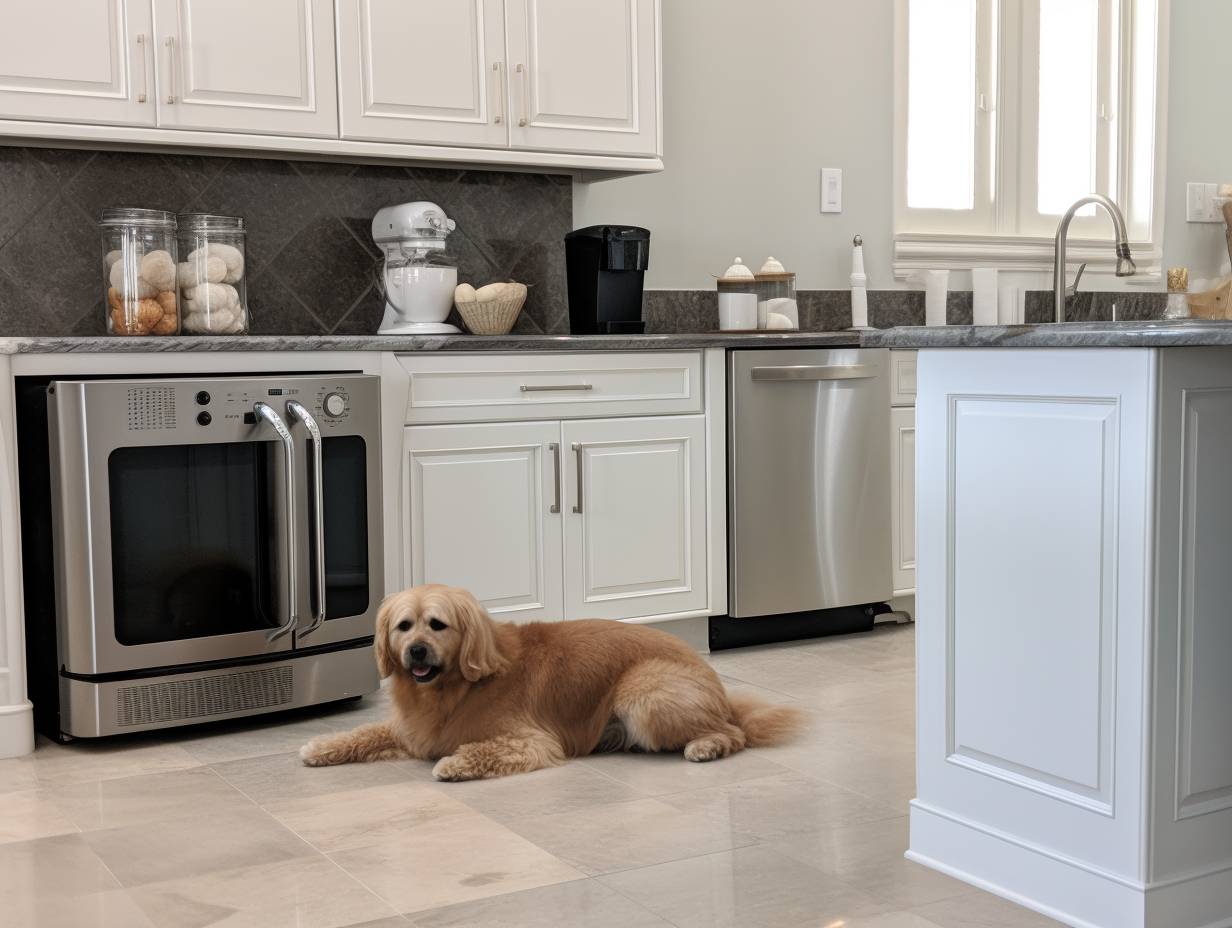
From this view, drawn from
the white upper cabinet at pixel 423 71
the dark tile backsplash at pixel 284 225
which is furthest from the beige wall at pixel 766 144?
the white upper cabinet at pixel 423 71

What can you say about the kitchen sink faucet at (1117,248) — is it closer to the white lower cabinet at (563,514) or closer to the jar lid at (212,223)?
the white lower cabinet at (563,514)

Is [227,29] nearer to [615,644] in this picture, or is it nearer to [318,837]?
[615,644]

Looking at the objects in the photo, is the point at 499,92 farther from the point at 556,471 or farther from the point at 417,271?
the point at 556,471

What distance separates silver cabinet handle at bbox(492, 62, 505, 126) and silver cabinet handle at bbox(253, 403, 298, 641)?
112cm

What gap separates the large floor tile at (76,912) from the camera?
1.95 metres

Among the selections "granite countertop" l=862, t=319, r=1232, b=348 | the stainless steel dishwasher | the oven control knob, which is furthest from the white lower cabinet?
"granite countertop" l=862, t=319, r=1232, b=348

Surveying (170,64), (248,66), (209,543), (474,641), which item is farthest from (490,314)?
(474,641)

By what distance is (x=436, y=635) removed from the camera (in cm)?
263

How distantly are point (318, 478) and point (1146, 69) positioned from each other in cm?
366

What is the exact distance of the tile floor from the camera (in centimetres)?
197

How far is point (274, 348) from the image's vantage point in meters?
3.10

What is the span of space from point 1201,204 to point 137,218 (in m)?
3.93

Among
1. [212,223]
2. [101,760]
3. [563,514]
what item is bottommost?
[101,760]

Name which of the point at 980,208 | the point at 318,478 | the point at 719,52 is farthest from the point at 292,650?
the point at 980,208
